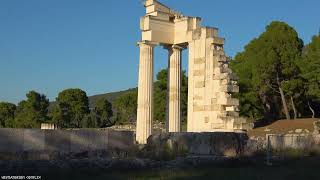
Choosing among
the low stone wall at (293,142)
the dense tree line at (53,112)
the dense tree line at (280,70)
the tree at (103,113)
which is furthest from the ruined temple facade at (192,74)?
the tree at (103,113)

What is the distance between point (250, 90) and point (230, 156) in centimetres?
4141

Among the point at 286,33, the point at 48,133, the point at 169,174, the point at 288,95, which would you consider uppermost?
the point at 286,33

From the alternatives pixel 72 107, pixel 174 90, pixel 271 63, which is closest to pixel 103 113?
pixel 72 107

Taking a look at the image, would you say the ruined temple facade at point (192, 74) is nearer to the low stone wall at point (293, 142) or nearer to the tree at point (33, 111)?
the low stone wall at point (293, 142)

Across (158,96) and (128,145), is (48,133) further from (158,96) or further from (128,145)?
(158,96)

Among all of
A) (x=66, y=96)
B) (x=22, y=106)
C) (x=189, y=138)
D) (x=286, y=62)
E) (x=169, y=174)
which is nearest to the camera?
(x=169, y=174)

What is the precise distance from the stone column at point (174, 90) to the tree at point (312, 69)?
1037 inches

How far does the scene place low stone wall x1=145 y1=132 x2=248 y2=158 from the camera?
1997cm

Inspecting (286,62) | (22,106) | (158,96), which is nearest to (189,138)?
(286,62)

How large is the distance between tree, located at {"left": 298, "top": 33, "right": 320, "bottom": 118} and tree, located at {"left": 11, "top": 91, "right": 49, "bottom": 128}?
40.5 metres

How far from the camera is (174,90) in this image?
102ft

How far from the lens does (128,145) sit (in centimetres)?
2014

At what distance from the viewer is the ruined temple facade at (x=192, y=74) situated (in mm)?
27188

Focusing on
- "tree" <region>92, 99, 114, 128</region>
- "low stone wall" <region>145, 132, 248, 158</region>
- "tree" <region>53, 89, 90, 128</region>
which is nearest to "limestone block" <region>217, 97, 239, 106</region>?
"low stone wall" <region>145, 132, 248, 158</region>
